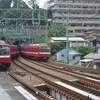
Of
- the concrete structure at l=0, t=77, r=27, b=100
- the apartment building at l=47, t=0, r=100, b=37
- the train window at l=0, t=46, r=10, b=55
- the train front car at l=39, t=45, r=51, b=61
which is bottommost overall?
the concrete structure at l=0, t=77, r=27, b=100

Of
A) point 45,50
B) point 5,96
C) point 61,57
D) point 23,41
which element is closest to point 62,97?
point 5,96

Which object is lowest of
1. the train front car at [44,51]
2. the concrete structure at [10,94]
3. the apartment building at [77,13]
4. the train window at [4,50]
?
the concrete structure at [10,94]

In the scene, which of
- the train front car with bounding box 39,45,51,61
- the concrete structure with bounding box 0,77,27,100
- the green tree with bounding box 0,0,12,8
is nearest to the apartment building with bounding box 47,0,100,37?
the green tree with bounding box 0,0,12,8

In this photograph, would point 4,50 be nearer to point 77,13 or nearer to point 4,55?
point 4,55

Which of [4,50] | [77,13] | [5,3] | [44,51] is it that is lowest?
[44,51]

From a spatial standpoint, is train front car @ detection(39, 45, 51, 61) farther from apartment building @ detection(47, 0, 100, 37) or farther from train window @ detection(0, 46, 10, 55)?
apartment building @ detection(47, 0, 100, 37)

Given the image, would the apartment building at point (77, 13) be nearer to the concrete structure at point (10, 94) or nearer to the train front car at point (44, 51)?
the train front car at point (44, 51)

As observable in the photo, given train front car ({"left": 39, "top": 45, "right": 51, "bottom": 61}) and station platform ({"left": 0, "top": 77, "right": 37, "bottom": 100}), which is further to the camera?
train front car ({"left": 39, "top": 45, "right": 51, "bottom": 61})

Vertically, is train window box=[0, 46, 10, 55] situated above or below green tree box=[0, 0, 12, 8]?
below

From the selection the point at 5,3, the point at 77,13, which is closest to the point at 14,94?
the point at 77,13

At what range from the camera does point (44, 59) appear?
90.8 feet

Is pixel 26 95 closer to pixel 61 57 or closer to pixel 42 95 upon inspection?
pixel 42 95

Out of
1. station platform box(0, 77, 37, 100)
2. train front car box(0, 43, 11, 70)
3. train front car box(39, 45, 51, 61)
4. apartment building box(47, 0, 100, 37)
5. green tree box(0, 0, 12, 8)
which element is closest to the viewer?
station platform box(0, 77, 37, 100)

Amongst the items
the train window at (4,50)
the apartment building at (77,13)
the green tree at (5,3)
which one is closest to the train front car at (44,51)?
the train window at (4,50)
